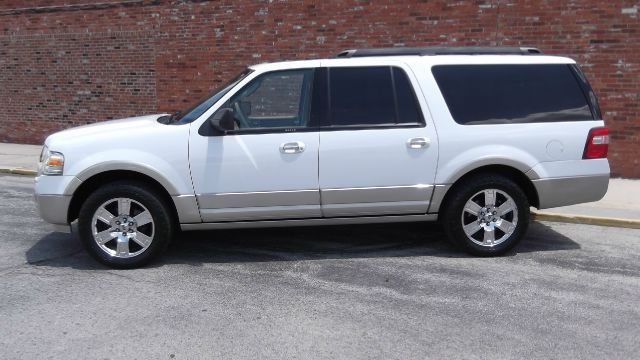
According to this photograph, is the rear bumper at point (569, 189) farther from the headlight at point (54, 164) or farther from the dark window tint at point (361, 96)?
the headlight at point (54, 164)

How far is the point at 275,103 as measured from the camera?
19.5 ft

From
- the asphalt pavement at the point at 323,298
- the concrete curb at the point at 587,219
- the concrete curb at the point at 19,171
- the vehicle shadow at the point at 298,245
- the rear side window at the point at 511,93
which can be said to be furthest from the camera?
the concrete curb at the point at 19,171

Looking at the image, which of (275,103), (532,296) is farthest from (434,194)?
(275,103)

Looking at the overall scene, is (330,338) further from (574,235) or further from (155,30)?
(155,30)

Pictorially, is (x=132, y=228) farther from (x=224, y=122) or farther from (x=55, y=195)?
(x=224, y=122)

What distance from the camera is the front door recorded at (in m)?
5.40

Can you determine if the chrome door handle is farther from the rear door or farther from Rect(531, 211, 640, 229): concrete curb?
Rect(531, 211, 640, 229): concrete curb

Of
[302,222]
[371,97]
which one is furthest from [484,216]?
[302,222]

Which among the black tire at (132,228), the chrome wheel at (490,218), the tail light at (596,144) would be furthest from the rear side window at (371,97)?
the black tire at (132,228)

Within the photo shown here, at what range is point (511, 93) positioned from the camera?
5.76m

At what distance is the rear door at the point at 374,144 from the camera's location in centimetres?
551

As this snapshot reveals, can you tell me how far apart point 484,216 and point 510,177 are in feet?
1.54

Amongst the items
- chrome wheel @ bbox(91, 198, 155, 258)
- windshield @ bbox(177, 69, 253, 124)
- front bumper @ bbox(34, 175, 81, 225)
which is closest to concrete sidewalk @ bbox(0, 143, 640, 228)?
windshield @ bbox(177, 69, 253, 124)

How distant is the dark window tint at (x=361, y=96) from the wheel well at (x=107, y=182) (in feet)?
5.56
